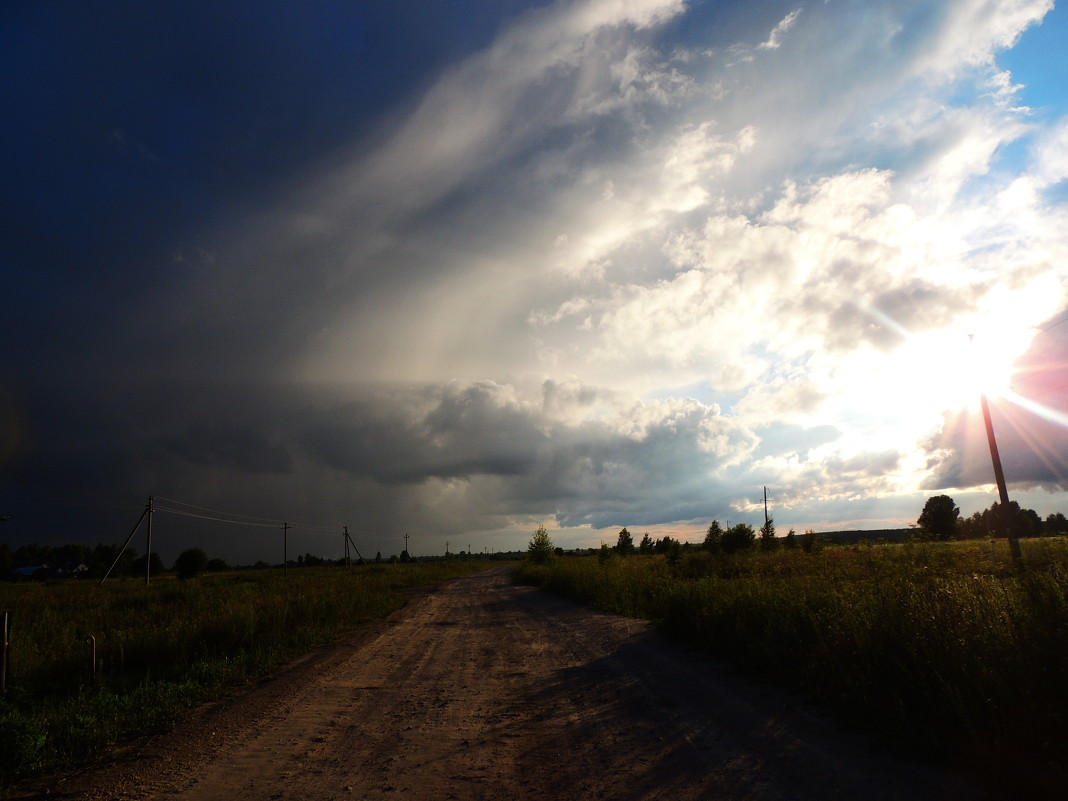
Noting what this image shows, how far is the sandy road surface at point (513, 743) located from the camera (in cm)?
477

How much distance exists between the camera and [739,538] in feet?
135

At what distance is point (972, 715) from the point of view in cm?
508

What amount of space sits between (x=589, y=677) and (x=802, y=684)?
318 centimetres

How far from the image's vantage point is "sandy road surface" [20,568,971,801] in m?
4.77

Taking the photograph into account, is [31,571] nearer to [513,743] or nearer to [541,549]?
[541,549]

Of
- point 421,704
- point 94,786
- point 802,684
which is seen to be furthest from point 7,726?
point 802,684

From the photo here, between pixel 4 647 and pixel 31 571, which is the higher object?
pixel 4 647

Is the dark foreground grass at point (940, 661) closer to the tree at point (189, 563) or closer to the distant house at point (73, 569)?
the tree at point (189, 563)

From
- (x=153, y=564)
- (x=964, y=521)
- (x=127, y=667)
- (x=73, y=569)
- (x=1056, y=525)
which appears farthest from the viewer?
(x=73, y=569)

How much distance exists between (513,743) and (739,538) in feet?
128

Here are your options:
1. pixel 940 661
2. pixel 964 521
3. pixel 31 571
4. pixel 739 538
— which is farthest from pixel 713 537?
pixel 31 571

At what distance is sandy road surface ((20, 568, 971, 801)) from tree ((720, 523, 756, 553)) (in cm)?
3363

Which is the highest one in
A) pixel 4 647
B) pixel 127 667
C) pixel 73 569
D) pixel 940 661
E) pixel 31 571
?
pixel 4 647

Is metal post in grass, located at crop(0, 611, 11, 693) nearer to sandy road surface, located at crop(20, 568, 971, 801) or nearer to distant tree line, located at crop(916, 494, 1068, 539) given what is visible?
sandy road surface, located at crop(20, 568, 971, 801)
